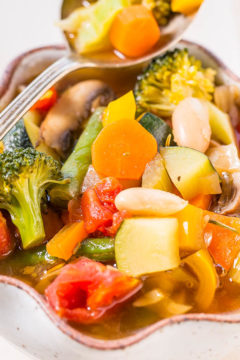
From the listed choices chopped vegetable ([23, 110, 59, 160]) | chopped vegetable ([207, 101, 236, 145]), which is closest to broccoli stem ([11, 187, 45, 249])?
chopped vegetable ([23, 110, 59, 160])

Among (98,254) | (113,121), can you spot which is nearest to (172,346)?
(98,254)

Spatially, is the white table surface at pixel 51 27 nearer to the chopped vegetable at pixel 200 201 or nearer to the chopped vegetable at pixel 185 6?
the chopped vegetable at pixel 185 6

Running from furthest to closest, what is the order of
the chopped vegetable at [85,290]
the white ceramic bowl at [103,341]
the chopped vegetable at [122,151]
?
1. the chopped vegetable at [122,151]
2. the chopped vegetable at [85,290]
3. the white ceramic bowl at [103,341]

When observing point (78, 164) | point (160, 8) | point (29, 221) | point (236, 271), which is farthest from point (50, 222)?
point (160, 8)

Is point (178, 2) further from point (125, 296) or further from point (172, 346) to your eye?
point (172, 346)

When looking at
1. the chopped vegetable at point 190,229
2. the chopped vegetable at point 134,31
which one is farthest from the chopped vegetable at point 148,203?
the chopped vegetable at point 134,31

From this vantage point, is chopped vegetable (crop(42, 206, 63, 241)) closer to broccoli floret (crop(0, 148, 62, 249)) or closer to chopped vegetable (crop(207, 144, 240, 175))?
broccoli floret (crop(0, 148, 62, 249))

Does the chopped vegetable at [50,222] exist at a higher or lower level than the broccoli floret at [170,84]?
lower
